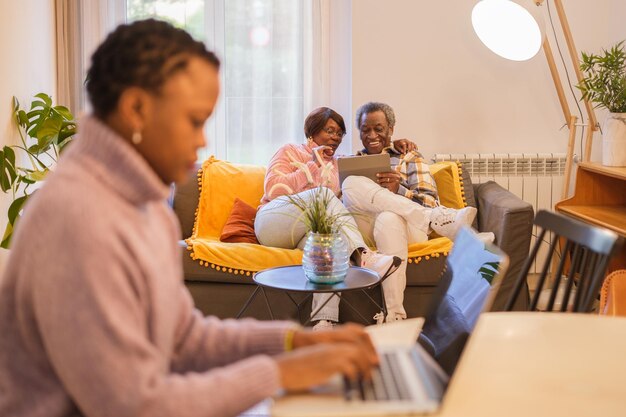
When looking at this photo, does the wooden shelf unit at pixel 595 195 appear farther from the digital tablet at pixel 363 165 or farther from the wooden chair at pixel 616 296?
the wooden chair at pixel 616 296

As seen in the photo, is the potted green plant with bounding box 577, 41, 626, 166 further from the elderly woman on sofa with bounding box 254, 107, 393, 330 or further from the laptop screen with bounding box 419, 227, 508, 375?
the laptop screen with bounding box 419, 227, 508, 375

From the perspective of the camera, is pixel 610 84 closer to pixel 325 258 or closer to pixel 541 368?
pixel 325 258

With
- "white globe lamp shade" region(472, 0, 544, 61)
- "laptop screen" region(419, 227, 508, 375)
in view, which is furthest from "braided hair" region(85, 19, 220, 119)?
"white globe lamp shade" region(472, 0, 544, 61)

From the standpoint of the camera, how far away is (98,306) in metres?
0.99

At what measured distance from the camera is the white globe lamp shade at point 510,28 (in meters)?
3.90

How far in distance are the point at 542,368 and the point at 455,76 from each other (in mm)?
3608

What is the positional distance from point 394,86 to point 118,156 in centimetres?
379

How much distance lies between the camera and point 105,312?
996 millimetres

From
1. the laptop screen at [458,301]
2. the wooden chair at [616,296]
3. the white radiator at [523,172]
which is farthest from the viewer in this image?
the white radiator at [523,172]

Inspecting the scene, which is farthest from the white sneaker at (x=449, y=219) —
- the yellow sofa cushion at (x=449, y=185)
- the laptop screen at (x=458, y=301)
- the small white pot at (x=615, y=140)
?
the laptop screen at (x=458, y=301)

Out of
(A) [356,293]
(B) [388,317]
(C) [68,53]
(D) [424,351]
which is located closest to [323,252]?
(B) [388,317]

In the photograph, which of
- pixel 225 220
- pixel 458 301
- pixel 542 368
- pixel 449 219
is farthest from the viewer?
pixel 225 220

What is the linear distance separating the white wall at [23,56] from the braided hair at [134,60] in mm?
2666

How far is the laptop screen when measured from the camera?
161 centimetres
